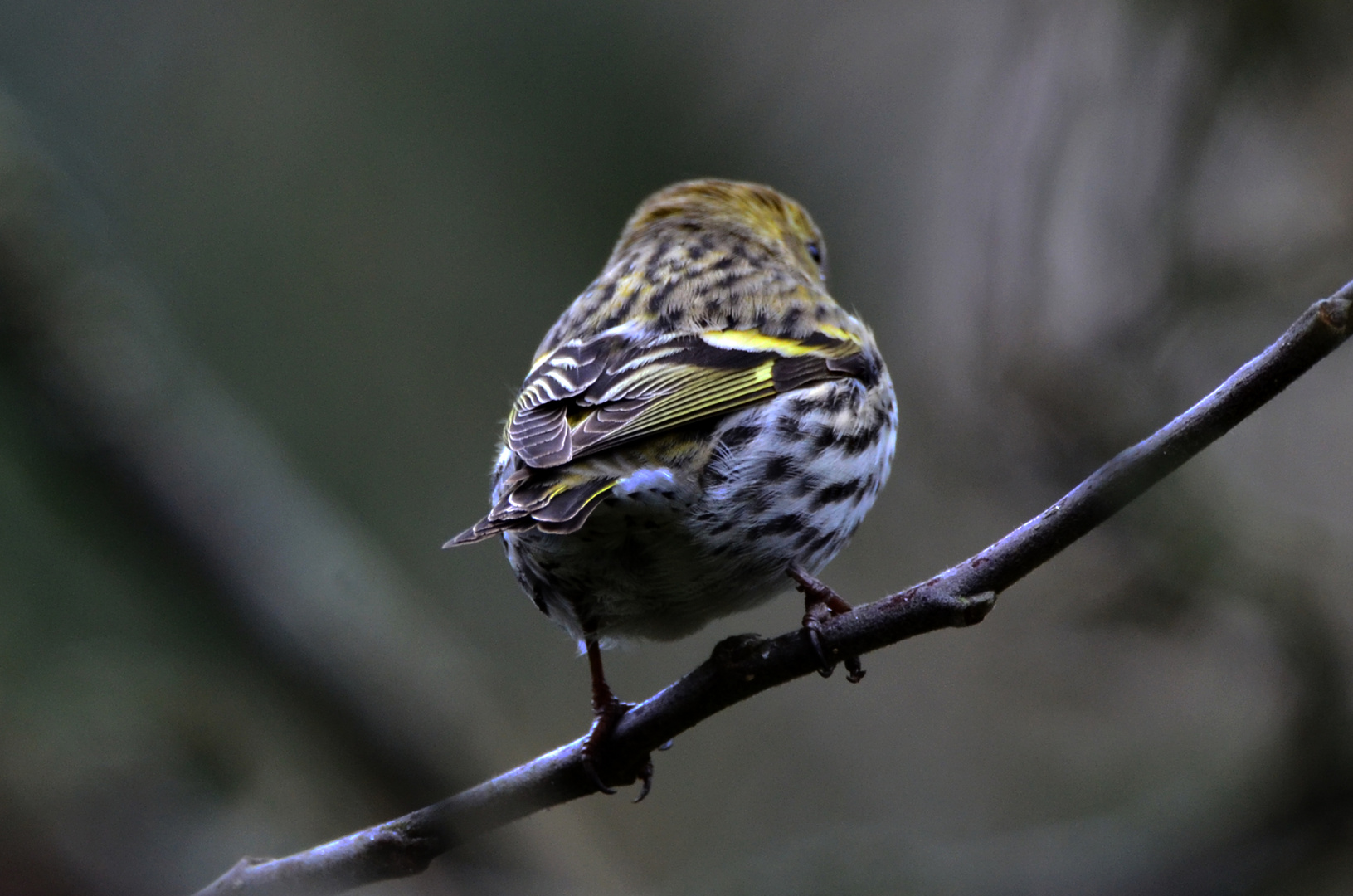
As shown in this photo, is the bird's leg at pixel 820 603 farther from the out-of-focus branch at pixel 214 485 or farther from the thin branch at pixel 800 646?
the out-of-focus branch at pixel 214 485

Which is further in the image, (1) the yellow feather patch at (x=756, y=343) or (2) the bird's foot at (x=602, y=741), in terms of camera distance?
(1) the yellow feather patch at (x=756, y=343)

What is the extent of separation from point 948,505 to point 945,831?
64.0 inches

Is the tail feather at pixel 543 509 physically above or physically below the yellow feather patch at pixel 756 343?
above

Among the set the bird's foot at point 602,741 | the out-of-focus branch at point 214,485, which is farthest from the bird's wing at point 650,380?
the out-of-focus branch at point 214,485

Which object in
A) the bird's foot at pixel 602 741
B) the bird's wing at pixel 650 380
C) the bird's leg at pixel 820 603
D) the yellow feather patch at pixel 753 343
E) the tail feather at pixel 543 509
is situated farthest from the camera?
the yellow feather patch at pixel 753 343

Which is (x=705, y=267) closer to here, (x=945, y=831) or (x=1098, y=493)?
(x=1098, y=493)

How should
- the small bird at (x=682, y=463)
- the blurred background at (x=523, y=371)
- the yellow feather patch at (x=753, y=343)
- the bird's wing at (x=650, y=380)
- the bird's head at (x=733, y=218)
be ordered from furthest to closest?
the bird's head at (x=733, y=218) < the blurred background at (x=523, y=371) < the yellow feather patch at (x=753, y=343) < the bird's wing at (x=650, y=380) < the small bird at (x=682, y=463)

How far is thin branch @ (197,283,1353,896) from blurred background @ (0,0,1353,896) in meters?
1.78

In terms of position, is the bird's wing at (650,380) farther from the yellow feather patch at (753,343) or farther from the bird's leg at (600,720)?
the bird's leg at (600,720)

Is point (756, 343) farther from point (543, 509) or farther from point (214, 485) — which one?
point (214, 485)

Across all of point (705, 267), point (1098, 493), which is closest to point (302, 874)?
point (1098, 493)

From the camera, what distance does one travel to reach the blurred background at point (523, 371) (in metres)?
4.76

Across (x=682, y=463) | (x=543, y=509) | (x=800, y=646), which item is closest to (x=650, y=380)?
(x=682, y=463)

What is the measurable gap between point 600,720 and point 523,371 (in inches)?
233
